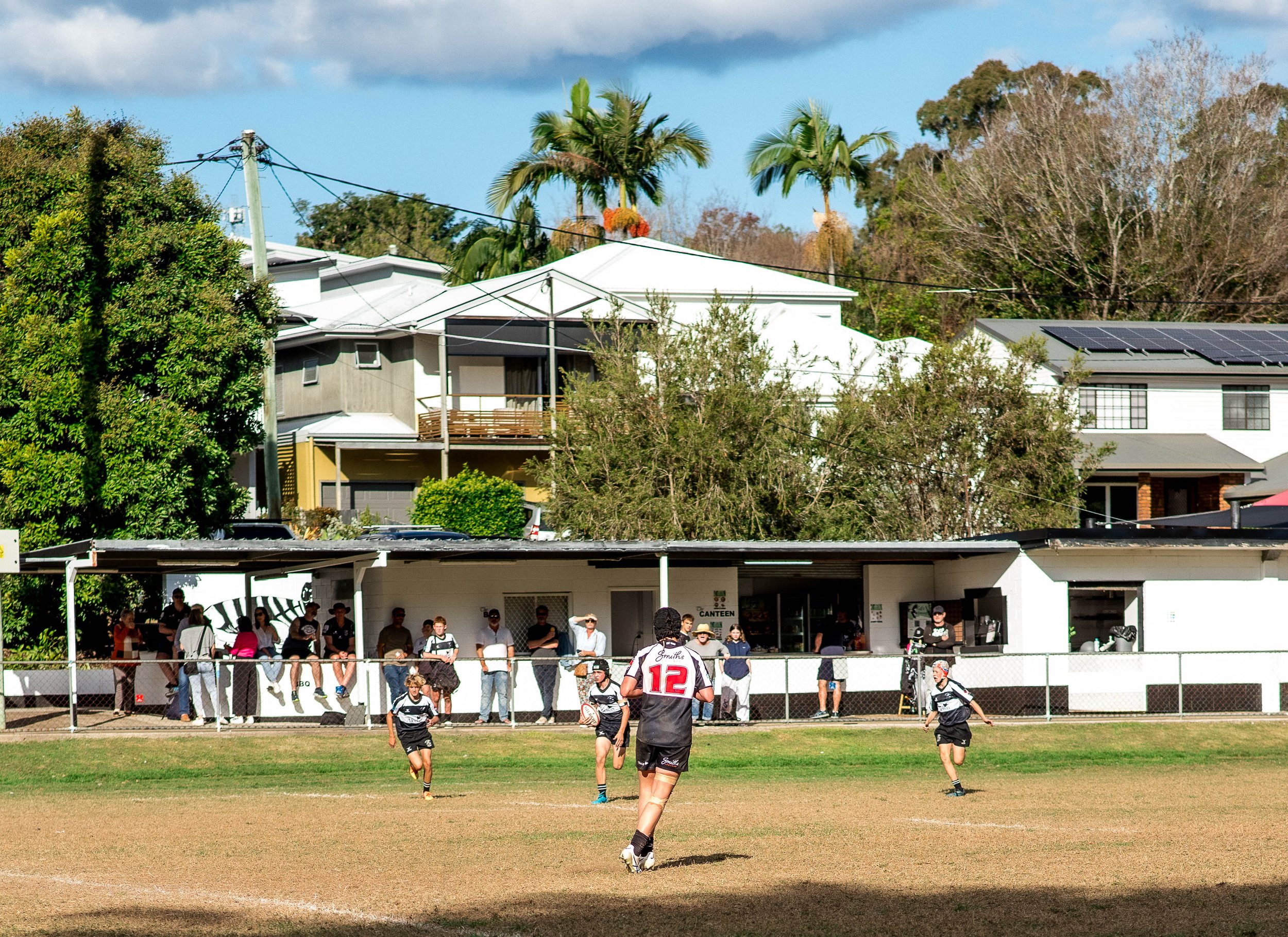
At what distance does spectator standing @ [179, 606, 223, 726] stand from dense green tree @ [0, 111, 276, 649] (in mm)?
3820

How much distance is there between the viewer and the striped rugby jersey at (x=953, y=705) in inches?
691

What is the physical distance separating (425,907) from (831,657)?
16.3 metres

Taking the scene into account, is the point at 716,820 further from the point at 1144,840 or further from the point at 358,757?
the point at 358,757

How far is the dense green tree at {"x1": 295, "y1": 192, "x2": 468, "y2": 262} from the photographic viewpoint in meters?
83.2

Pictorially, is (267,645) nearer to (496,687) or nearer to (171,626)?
(171,626)

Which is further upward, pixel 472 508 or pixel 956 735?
pixel 472 508

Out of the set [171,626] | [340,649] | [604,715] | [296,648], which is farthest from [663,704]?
[171,626]

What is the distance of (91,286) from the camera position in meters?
27.4

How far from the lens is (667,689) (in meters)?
11.2

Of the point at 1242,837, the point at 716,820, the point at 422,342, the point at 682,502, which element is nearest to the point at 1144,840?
the point at 1242,837

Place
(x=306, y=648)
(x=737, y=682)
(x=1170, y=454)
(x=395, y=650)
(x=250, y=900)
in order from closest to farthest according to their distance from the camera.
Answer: (x=250, y=900), (x=395, y=650), (x=737, y=682), (x=306, y=648), (x=1170, y=454)

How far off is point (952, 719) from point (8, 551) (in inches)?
543

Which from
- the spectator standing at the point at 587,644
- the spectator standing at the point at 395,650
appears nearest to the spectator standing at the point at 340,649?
the spectator standing at the point at 395,650

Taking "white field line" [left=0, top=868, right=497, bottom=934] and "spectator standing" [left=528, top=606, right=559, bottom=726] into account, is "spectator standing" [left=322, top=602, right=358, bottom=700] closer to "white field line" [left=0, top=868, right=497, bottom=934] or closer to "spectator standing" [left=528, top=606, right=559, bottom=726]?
"spectator standing" [left=528, top=606, right=559, bottom=726]
